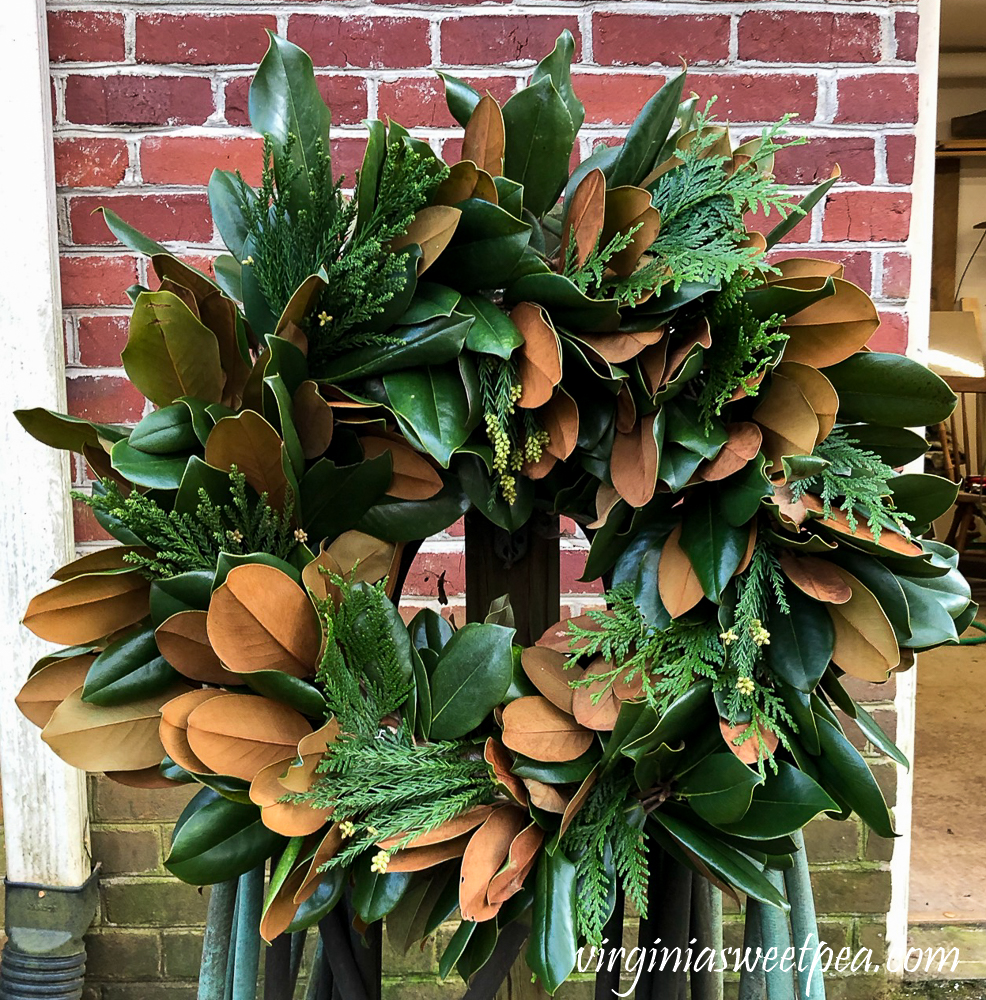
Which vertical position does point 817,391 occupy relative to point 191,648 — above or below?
above

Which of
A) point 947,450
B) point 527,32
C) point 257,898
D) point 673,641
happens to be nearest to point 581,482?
point 673,641

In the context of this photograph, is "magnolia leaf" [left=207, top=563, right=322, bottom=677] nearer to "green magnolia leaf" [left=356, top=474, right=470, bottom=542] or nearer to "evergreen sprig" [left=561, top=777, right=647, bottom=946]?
"green magnolia leaf" [left=356, top=474, right=470, bottom=542]

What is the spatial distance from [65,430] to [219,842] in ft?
0.86

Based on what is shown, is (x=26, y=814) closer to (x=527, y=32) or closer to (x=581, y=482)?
(x=581, y=482)

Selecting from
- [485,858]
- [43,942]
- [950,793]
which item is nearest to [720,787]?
[485,858]

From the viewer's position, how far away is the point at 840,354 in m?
0.50

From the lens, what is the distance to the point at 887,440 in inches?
20.7

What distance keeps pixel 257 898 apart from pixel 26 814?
88cm

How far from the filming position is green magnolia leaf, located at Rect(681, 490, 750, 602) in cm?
47

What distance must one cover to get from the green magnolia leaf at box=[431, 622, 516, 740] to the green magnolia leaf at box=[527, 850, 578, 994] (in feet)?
0.30

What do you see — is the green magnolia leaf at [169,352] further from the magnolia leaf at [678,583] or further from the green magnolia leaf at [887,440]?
the green magnolia leaf at [887,440]

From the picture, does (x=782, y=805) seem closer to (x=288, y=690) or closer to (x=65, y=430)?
(x=288, y=690)

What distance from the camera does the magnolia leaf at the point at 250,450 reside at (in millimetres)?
458

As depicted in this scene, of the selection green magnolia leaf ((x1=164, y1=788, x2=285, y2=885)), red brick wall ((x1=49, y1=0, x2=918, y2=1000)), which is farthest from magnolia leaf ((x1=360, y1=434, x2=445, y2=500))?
red brick wall ((x1=49, y1=0, x2=918, y2=1000))
